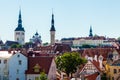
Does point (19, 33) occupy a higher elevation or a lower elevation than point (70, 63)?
higher

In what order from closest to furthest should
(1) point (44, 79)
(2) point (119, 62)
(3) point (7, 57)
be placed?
(1) point (44, 79) → (2) point (119, 62) → (3) point (7, 57)

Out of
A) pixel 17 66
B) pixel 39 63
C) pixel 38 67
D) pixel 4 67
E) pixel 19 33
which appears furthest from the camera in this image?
pixel 19 33

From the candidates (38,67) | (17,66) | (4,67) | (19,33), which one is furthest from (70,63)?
(19,33)

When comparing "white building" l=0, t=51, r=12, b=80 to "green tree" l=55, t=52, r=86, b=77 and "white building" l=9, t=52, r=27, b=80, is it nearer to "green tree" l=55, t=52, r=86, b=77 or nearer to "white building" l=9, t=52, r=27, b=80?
"white building" l=9, t=52, r=27, b=80

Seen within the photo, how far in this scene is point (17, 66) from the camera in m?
45.3

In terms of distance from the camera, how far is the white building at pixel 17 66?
45.0 metres

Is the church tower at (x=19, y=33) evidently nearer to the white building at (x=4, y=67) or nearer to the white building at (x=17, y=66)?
the white building at (x=4, y=67)

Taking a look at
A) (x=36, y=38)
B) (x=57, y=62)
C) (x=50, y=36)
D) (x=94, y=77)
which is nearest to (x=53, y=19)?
(x=50, y=36)

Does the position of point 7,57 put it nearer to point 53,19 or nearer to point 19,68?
point 19,68

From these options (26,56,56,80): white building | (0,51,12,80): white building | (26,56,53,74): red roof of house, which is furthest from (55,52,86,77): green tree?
(0,51,12,80): white building

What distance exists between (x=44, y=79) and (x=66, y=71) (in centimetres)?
1112

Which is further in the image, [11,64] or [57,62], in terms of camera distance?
[57,62]

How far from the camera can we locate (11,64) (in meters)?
45.7

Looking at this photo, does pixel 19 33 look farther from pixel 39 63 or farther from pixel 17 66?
pixel 39 63
